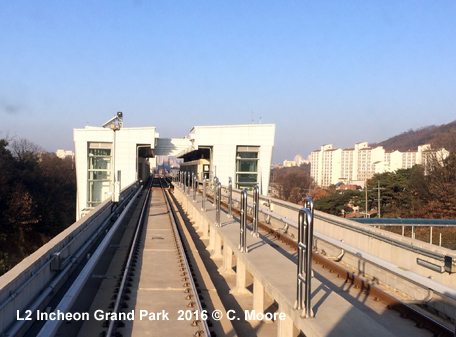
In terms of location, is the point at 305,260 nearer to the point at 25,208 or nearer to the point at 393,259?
the point at 393,259

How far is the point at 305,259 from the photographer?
15.0 ft

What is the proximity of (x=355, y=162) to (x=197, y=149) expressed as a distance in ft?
427

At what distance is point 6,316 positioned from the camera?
15.0ft

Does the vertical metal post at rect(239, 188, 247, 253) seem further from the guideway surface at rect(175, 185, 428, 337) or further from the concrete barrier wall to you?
the concrete barrier wall

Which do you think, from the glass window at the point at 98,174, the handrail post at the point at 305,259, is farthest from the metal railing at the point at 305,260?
the glass window at the point at 98,174

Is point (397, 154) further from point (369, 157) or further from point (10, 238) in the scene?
point (10, 238)

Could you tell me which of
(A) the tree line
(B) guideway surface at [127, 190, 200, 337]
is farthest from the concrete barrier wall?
(A) the tree line

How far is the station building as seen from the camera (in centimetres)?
3347

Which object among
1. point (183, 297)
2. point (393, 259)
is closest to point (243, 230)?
point (183, 297)

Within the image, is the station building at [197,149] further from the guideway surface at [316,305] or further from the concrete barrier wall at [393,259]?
the guideway surface at [316,305]

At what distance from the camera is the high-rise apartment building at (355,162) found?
5162 inches

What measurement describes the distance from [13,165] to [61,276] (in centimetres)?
4266

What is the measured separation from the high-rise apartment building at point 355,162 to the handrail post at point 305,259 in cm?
12858

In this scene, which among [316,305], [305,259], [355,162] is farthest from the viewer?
[355,162]
